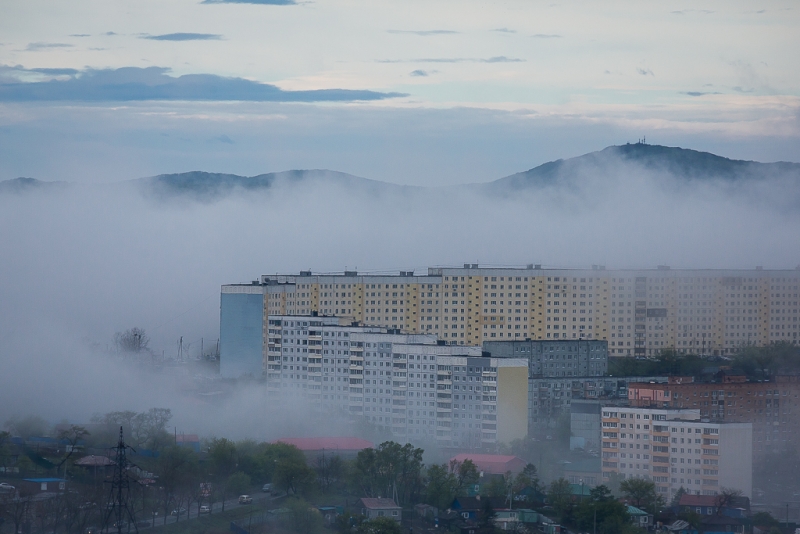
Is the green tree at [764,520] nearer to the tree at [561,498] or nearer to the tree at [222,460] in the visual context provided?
the tree at [561,498]

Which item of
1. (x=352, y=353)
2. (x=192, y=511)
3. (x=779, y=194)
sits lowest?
(x=192, y=511)

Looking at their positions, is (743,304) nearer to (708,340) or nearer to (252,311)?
(708,340)

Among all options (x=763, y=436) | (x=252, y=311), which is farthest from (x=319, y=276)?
(x=763, y=436)

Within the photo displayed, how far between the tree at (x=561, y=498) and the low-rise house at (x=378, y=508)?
1.78 m

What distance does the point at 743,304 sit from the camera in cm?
3059

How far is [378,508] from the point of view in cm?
1634

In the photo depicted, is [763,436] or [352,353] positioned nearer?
[763,436]

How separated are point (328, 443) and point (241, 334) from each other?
693 cm

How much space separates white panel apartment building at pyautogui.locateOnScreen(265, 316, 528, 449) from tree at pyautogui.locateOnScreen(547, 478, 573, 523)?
3090mm

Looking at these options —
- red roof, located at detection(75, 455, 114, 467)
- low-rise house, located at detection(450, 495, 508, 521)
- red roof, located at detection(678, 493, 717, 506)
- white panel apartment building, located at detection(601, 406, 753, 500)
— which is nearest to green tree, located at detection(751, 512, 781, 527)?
red roof, located at detection(678, 493, 717, 506)

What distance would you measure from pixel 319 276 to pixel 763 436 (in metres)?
10.8

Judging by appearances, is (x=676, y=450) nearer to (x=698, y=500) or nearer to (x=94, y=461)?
(x=698, y=500)

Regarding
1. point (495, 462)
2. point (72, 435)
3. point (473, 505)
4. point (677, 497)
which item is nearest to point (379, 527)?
point (473, 505)

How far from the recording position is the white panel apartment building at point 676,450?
17688 mm
